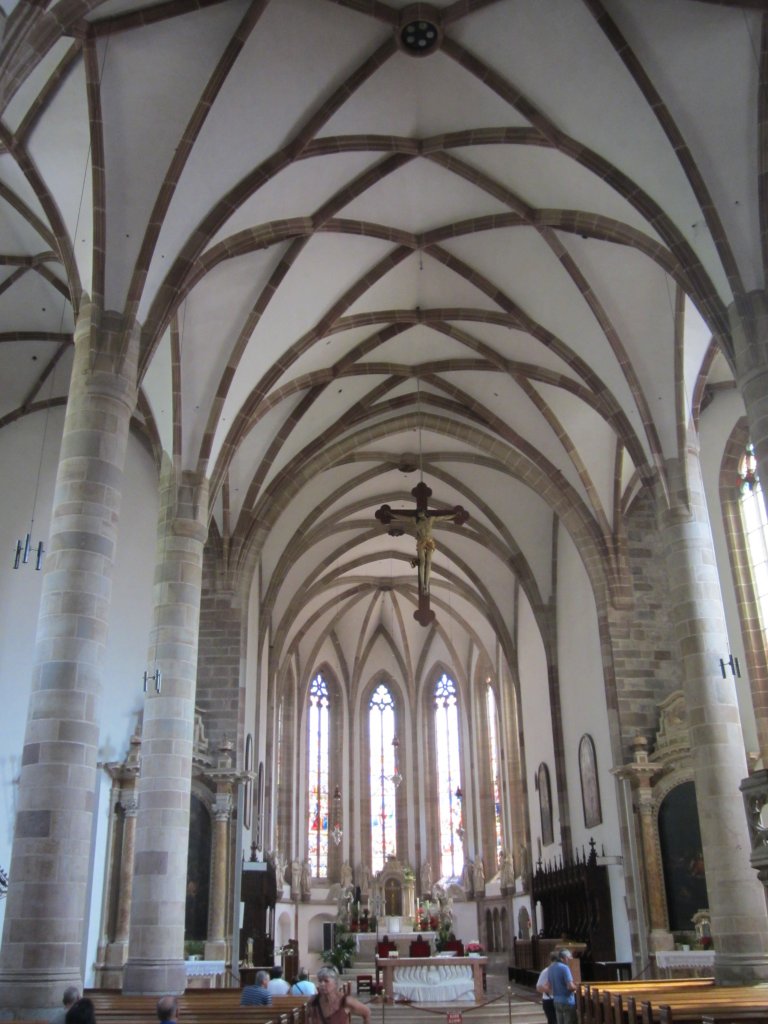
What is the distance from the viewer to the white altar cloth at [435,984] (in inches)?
669

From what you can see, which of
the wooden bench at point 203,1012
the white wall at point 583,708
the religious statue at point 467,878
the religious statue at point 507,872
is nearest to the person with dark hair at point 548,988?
the wooden bench at point 203,1012

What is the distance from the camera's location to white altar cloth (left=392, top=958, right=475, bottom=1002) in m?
17.0

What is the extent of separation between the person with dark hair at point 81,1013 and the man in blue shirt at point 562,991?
→ 4.92m

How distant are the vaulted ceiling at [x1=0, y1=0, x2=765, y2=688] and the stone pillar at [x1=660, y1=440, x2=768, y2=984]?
1155 millimetres

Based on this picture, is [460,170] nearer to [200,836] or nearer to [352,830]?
[200,836]

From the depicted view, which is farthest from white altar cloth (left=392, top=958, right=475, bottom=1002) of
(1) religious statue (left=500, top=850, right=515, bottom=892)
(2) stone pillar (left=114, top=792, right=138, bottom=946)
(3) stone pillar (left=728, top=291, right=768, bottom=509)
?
(3) stone pillar (left=728, top=291, right=768, bottom=509)

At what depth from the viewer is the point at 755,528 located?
16469mm

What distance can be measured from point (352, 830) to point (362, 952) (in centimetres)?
648

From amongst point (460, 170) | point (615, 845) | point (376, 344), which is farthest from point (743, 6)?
point (615, 845)

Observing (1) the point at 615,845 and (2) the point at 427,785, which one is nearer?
(1) the point at 615,845

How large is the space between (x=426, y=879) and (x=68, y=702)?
79.4ft

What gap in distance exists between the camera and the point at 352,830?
106 feet

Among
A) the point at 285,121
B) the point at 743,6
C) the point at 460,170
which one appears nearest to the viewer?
the point at 743,6

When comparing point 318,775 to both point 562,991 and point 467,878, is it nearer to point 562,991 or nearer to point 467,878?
point 467,878
